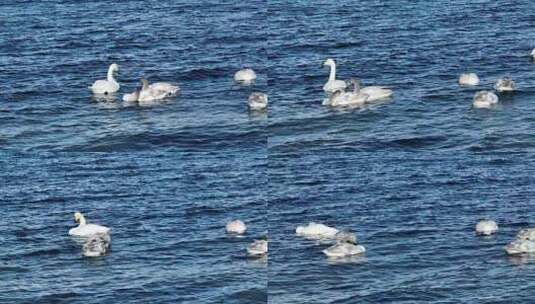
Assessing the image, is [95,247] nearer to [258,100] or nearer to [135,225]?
[135,225]

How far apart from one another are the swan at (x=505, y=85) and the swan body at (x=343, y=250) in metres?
5.54

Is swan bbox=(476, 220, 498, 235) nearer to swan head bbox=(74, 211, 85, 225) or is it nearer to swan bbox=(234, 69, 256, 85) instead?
swan bbox=(234, 69, 256, 85)


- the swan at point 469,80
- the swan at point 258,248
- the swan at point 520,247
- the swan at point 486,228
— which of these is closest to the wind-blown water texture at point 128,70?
the swan at point 258,248

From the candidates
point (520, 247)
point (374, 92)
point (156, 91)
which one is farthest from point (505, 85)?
point (156, 91)

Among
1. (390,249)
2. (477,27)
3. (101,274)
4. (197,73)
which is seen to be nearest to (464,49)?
(477,27)

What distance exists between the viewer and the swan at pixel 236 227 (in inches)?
1168

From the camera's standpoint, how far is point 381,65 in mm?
36375

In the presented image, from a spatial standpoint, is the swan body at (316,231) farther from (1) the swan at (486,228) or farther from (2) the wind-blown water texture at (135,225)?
(1) the swan at (486,228)

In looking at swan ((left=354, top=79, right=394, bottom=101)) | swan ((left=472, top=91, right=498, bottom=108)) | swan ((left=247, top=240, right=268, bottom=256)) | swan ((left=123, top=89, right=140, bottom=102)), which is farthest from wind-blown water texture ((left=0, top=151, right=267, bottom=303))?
swan ((left=472, top=91, right=498, bottom=108))

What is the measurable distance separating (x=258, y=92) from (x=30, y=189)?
4657mm

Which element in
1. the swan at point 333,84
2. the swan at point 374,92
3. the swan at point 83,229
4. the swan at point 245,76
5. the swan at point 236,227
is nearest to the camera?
the swan at point 236,227

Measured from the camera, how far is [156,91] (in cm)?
3278

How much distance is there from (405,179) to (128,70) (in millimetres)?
7215

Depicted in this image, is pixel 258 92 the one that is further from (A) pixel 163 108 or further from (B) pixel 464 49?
(B) pixel 464 49
